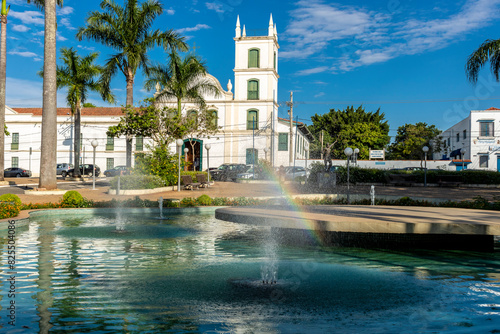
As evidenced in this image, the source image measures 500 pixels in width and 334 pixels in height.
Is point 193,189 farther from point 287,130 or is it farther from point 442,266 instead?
point 287,130

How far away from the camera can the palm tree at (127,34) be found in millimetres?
27094

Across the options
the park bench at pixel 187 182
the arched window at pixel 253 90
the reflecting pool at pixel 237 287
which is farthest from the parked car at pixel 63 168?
the reflecting pool at pixel 237 287

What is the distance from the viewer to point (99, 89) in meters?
28.6

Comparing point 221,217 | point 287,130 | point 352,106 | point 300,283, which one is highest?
point 352,106

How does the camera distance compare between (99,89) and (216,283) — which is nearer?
(216,283)

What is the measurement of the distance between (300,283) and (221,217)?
368cm

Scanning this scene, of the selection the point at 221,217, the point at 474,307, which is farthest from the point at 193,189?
the point at 474,307

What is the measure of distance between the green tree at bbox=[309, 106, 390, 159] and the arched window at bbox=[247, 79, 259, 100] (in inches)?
654

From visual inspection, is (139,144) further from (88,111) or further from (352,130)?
(352,130)

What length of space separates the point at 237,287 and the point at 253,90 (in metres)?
40.6

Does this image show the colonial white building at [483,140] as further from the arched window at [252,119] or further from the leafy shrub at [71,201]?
the leafy shrub at [71,201]

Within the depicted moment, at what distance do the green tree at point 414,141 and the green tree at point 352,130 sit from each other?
2.67m

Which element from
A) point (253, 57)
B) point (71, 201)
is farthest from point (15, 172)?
point (71, 201)

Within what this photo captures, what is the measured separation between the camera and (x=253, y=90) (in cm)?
4553
